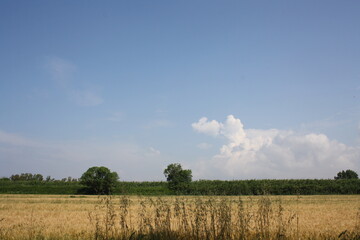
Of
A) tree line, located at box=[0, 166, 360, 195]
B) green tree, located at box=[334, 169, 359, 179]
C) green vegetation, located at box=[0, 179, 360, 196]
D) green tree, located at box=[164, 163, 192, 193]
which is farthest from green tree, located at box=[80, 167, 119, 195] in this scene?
green tree, located at box=[334, 169, 359, 179]

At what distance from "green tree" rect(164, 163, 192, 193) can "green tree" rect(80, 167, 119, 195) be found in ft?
44.0

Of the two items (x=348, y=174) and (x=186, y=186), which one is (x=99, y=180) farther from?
(x=348, y=174)

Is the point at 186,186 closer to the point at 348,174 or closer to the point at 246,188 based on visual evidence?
the point at 246,188

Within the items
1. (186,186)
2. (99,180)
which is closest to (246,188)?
(186,186)

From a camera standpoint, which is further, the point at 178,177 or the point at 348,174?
the point at 348,174

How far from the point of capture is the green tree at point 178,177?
65750mm

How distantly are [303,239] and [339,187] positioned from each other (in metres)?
61.5

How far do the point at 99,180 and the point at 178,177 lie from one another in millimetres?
18551

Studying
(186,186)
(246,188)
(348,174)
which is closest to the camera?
(246,188)

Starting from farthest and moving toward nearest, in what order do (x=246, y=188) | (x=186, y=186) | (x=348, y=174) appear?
(x=348, y=174)
(x=186, y=186)
(x=246, y=188)

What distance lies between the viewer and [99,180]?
61031 millimetres

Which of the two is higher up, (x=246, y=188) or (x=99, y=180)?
(x=99, y=180)

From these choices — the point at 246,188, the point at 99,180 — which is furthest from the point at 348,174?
the point at 99,180

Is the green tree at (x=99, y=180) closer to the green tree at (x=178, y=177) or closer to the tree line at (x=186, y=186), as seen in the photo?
the tree line at (x=186, y=186)
